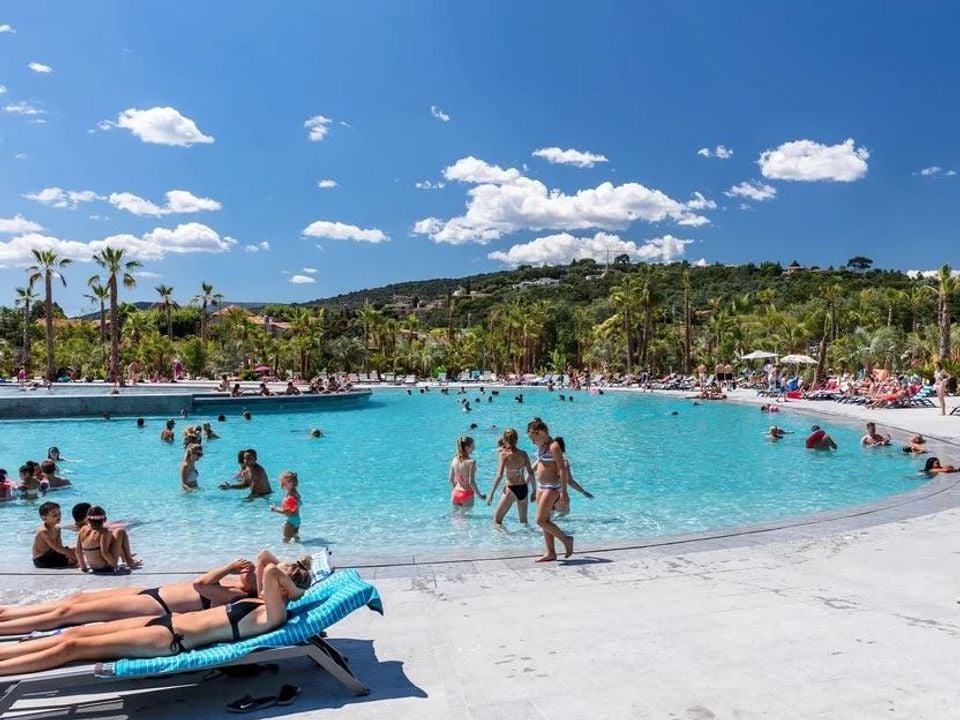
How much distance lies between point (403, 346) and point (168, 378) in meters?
20.9

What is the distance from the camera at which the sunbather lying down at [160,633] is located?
149 inches

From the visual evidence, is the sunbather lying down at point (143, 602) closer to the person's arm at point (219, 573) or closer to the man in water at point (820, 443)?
the person's arm at point (219, 573)

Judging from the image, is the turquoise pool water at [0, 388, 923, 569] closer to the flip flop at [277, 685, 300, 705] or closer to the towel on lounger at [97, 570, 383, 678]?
the towel on lounger at [97, 570, 383, 678]

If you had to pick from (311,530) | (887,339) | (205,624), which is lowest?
(311,530)

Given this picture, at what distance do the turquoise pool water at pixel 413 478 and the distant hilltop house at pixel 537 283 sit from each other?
123 metres

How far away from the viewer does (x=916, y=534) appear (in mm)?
7789

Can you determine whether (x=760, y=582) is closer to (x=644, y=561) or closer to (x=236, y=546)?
(x=644, y=561)

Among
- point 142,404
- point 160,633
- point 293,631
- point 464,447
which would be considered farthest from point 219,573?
point 142,404

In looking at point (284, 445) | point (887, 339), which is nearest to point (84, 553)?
point (284, 445)

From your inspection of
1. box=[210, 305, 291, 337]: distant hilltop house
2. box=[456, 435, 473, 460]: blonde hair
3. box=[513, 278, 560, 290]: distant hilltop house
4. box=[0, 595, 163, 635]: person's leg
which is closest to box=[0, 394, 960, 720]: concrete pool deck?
box=[0, 595, 163, 635]: person's leg

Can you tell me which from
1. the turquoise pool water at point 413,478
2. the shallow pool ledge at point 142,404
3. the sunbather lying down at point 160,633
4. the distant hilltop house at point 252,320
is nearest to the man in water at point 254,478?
the turquoise pool water at point 413,478

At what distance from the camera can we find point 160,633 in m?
4.00

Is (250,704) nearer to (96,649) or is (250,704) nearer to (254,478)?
(96,649)

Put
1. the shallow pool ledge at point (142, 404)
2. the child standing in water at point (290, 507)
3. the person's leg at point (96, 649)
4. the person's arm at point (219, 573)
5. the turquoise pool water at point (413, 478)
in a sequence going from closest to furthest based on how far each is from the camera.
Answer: the person's leg at point (96, 649)
the person's arm at point (219, 573)
the child standing in water at point (290, 507)
the turquoise pool water at point (413, 478)
the shallow pool ledge at point (142, 404)
